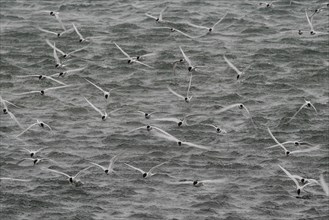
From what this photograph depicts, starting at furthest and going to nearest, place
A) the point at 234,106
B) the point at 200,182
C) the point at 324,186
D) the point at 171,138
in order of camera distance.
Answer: the point at 234,106, the point at 171,138, the point at 200,182, the point at 324,186

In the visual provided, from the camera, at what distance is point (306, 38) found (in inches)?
2114

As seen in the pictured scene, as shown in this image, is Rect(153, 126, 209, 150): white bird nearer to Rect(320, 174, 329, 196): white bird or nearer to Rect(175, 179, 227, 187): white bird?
Rect(175, 179, 227, 187): white bird

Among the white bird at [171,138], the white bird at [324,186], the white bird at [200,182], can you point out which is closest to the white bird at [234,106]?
the white bird at [171,138]

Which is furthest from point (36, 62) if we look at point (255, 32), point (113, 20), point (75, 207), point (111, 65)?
point (75, 207)

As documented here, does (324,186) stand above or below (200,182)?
above

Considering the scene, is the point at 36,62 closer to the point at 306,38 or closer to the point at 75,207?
the point at 306,38

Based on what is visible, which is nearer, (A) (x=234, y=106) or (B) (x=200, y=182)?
(B) (x=200, y=182)

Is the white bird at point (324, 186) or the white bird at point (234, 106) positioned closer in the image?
the white bird at point (324, 186)

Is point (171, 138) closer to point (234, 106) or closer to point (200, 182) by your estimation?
point (234, 106)

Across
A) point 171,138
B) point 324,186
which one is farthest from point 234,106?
point 324,186

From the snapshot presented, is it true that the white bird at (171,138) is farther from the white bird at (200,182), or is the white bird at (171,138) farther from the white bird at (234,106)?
the white bird at (234,106)

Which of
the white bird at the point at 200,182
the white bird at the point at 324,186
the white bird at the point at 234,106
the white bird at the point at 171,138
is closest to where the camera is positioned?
the white bird at the point at 324,186

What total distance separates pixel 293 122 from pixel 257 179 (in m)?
6.09

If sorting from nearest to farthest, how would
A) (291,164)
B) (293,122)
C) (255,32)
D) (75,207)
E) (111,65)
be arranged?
(75,207) → (291,164) → (293,122) → (111,65) → (255,32)
